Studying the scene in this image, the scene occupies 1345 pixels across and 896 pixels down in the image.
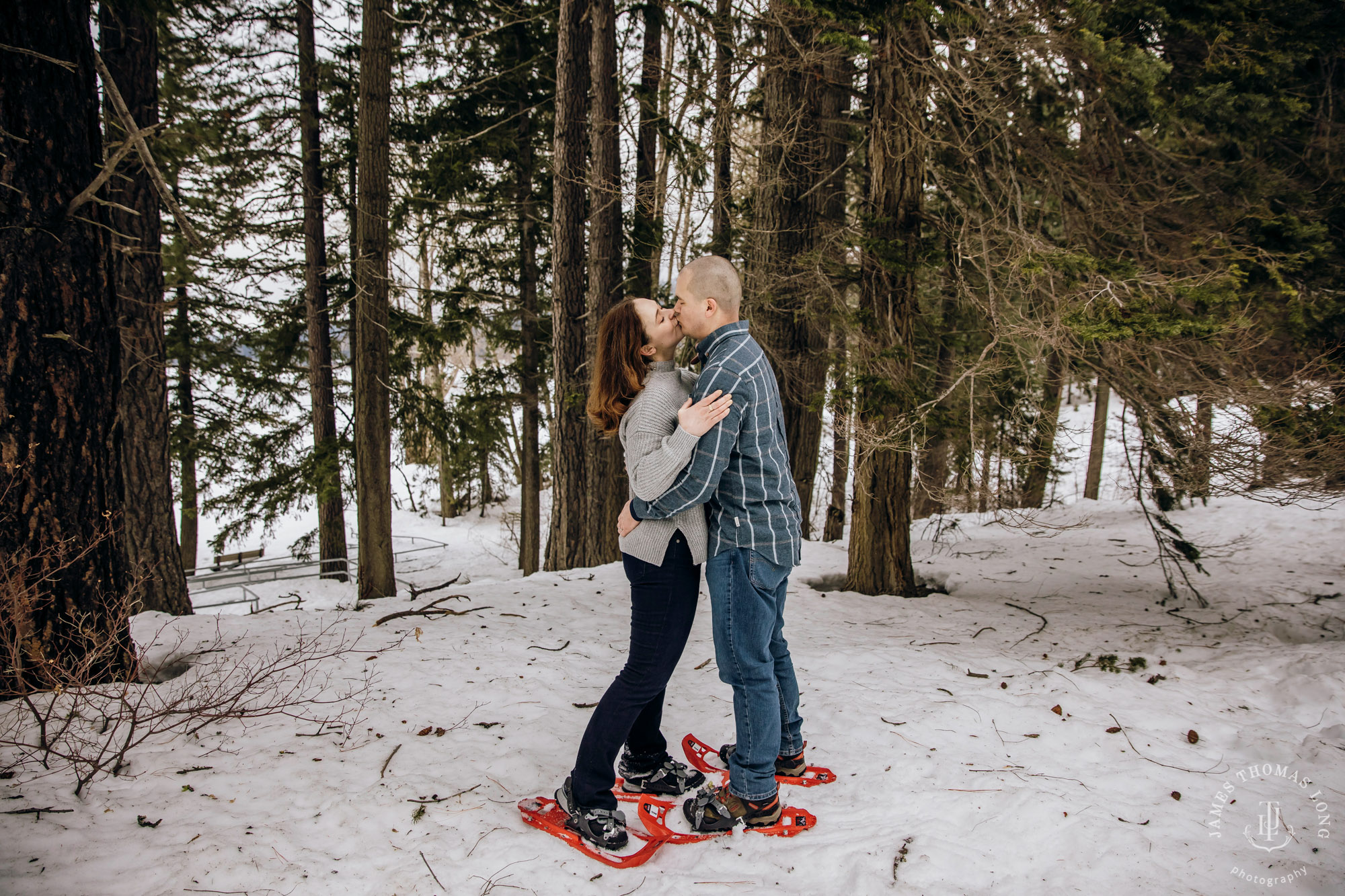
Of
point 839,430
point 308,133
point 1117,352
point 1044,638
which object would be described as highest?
point 308,133

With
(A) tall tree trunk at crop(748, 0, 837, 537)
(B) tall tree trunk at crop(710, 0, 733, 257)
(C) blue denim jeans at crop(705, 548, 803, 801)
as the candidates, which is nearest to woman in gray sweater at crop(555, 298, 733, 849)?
(C) blue denim jeans at crop(705, 548, 803, 801)

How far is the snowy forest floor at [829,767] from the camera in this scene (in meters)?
2.58

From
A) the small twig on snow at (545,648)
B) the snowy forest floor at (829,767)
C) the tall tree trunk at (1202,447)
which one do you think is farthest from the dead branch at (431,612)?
the tall tree trunk at (1202,447)

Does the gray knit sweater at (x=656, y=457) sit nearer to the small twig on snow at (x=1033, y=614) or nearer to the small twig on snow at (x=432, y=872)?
the small twig on snow at (x=432, y=872)

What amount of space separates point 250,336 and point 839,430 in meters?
10.4

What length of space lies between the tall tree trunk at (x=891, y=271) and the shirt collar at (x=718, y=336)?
3.08 m

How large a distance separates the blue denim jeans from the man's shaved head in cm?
103

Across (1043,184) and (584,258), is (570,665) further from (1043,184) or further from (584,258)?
(1043,184)

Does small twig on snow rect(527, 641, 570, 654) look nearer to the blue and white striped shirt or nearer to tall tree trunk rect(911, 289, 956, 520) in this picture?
the blue and white striped shirt

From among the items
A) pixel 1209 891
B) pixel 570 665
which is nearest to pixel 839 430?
pixel 570 665

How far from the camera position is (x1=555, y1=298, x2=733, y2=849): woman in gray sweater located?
269cm

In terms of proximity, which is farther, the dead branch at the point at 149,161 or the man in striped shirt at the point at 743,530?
the dead branch at the point at 149,161

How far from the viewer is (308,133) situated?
1097 cm

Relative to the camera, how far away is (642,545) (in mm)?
2721
